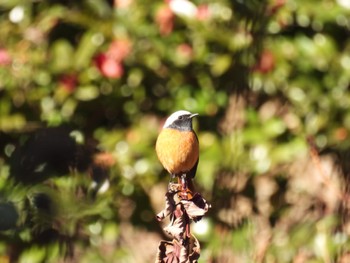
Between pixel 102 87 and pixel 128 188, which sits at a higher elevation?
pixel 102 87

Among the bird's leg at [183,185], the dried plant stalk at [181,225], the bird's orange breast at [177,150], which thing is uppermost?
the bird's orange breast at [177,150]

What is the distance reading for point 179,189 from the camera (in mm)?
592

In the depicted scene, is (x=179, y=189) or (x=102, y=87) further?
(x=102, y=87)

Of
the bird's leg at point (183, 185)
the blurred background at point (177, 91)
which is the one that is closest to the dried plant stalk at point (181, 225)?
the bird's leg at point (183, 185)

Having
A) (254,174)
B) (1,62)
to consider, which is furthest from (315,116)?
(1,62)

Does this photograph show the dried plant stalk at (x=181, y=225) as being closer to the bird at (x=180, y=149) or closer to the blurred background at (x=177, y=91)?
the bird at (x=180, y=149)

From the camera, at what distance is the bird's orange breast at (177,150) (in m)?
0.57

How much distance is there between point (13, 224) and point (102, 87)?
997 millimetres

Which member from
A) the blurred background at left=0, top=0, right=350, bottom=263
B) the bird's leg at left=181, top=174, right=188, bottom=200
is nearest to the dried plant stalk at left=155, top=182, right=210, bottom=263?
the bird's leg at left=181, top=174, right=188, bottom=200

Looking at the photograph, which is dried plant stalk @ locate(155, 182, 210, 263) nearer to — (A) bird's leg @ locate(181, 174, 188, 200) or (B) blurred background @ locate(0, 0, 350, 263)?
(A) bird's leg @ locate(181, 174, 188, 200)

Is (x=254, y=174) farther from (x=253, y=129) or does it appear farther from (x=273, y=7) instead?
(x=273, y=7)

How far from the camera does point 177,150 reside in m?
0.57

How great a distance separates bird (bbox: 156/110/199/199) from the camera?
1.88 feet

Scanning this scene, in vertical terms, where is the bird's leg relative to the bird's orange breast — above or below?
below
